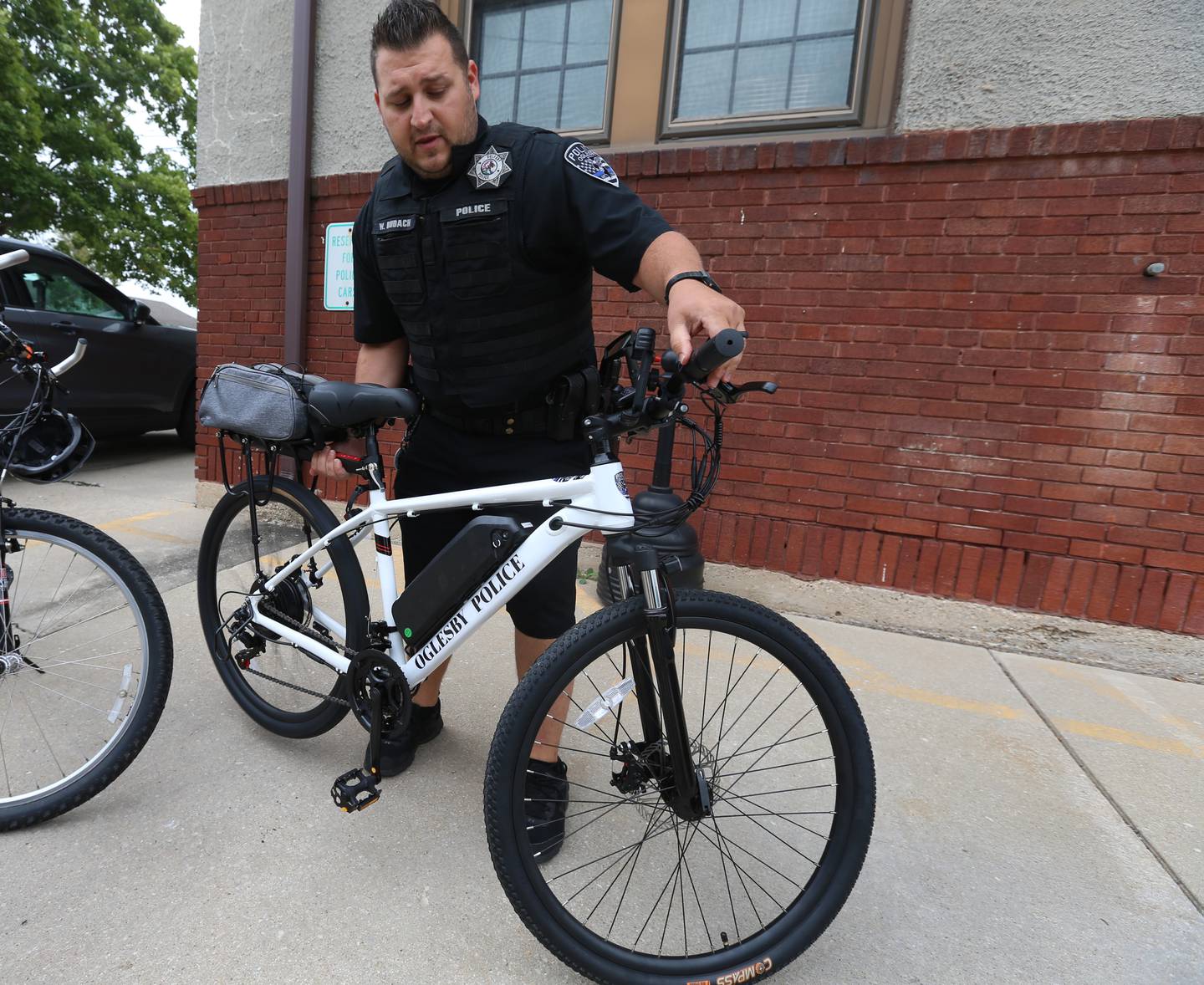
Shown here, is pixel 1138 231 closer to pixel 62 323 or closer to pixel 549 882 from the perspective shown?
pixel 549 882

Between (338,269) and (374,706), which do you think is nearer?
(374,706)

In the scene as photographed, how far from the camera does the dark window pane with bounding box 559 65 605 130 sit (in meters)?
3.71

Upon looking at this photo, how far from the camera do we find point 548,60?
381cm

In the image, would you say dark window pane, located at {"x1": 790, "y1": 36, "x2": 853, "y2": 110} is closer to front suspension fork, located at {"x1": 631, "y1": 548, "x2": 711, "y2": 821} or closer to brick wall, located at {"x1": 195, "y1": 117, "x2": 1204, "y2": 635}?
brick wall, located at {"x1": 195, "y1": 117, "x2": 1204, "y2": 635}

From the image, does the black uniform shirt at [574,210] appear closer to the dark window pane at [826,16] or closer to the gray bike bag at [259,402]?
the gray bike bag at [259,402]

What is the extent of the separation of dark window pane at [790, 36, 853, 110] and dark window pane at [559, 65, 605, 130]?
102cm

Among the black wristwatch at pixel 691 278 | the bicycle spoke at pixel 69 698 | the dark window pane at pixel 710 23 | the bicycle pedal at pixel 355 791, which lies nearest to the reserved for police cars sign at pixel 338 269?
the dark window pane at pixel 710 23

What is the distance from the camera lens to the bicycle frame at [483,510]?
1.48 m

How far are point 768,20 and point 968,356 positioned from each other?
1.92m

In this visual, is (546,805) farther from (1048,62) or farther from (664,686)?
(1048,62)

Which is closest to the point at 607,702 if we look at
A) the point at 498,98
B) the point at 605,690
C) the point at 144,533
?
the point at 605,690

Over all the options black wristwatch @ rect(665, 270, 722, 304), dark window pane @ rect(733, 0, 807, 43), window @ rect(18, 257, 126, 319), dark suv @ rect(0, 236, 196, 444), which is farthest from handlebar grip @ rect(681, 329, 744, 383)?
window @ rect(18, 257, 126, 319)

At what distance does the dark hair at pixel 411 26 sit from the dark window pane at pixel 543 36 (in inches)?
98.8

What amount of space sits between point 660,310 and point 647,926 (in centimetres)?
283
